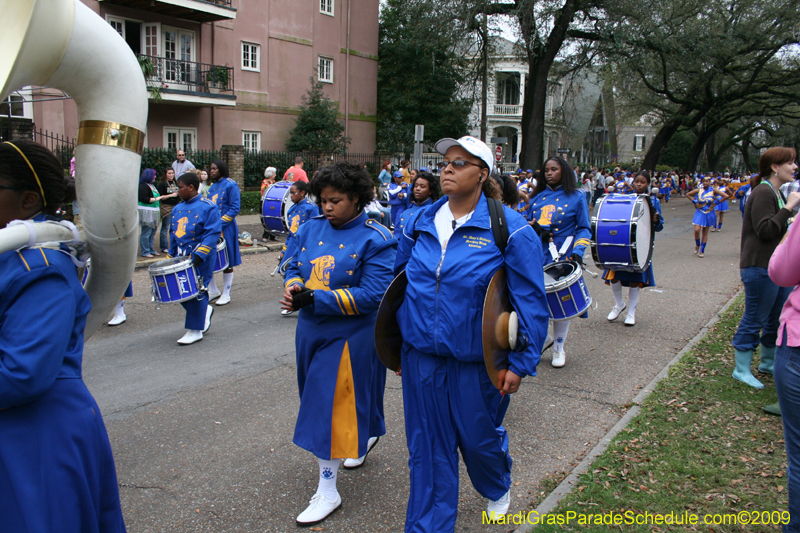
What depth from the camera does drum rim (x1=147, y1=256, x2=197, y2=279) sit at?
636 centimetres

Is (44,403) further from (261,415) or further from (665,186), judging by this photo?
(665,186)

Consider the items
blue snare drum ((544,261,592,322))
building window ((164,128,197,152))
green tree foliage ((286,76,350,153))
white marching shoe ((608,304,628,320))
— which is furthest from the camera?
green tree foliage ((286,76,350,153))

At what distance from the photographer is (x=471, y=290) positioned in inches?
114

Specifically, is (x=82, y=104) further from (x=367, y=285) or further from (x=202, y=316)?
(x=202, y=316)

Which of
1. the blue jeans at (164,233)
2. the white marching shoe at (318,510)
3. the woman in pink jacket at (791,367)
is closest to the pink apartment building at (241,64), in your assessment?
the blue jeans at (164,233)

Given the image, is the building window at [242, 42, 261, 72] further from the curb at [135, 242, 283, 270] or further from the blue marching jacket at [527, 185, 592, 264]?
the blue marching jacket at [527, 185, 592, 264]

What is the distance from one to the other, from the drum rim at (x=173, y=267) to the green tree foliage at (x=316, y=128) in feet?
64.7

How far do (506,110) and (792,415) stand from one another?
53.3 m

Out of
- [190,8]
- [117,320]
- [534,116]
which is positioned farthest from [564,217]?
[190,8]

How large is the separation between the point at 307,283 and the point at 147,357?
3.75 m

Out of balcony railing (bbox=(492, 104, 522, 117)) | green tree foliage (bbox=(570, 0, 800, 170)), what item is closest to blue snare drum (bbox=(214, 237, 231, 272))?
green tree foliage (bbox=(570, 0, 800, 170))

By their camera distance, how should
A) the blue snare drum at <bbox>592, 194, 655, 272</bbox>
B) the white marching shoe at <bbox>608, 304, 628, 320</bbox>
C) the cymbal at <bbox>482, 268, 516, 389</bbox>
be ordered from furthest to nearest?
1. the white marching shoe at <bbox>608, 304, 628, 320</bbox>
2. the blue snare drum at <bbox>592, 194, 655, 272</bbox>
3. the cymbal at <bbox>482, 268, 516, 389</bbox>

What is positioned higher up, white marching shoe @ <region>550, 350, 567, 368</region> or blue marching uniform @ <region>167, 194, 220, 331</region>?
blue marching uniform @ <region>167, 194, 220, 331</region>

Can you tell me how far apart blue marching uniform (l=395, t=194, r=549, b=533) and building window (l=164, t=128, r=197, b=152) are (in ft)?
71.1
